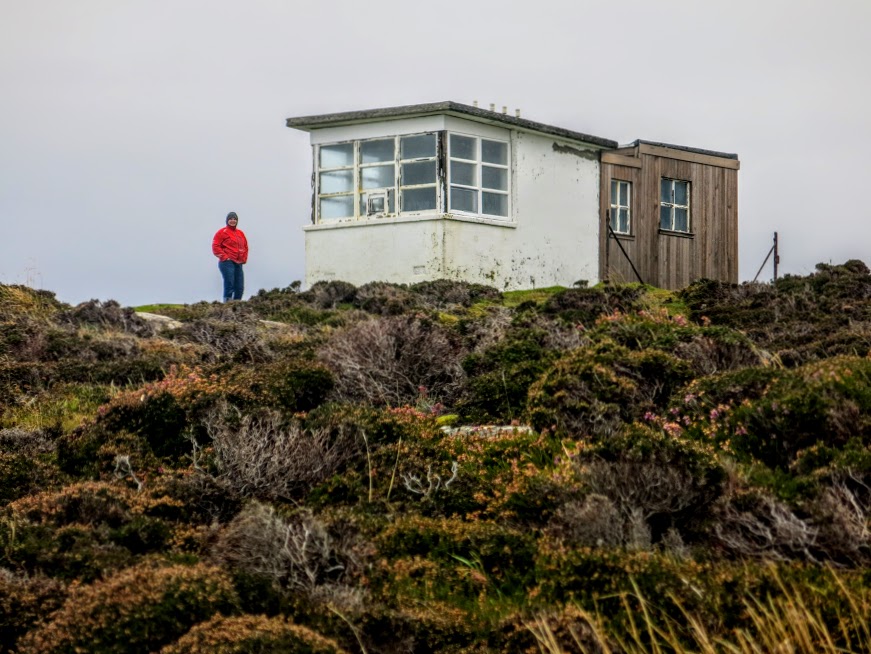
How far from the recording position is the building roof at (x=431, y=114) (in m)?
21.9

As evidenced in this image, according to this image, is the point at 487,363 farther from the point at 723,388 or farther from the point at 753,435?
the point at 753,435

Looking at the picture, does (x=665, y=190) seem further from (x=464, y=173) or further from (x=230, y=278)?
(x=230, y=278)

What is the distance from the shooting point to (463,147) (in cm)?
2238

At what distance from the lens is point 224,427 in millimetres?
8969

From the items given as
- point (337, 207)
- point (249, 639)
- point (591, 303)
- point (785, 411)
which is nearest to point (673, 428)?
point (785, 411)

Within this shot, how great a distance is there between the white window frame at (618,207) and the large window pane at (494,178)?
8.30 ft

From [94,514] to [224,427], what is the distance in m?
1.40

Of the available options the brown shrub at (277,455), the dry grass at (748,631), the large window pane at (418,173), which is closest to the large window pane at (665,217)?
the large window pane at (418,173)

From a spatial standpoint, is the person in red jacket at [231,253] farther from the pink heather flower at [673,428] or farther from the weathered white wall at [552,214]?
the pink heather flower at [673,428]

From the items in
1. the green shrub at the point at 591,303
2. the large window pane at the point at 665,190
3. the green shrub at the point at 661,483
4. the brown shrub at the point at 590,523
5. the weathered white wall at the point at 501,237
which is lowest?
the brown shrub at the point at 590,523

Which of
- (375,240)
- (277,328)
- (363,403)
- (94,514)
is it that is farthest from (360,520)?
(375,240)

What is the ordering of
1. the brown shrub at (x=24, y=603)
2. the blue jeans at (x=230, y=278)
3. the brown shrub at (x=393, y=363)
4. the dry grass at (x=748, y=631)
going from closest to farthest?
the dry grass at (x=748, y=631), the brown shrub at (x=24, y=603), the brown shrub at (x=393, y=363), the blue jeans at (x=230, y=278)

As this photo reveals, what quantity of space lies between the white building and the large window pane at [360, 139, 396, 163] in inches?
0.8

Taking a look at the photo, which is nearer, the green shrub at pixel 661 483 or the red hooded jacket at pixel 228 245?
the green shrub at pixel 661 483
